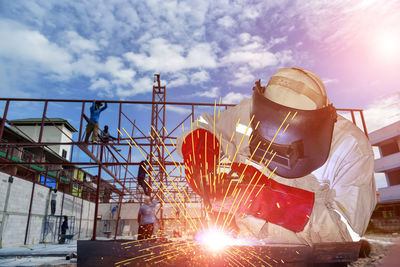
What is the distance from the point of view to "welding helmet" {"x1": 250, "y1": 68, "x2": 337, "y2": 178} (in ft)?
4.05

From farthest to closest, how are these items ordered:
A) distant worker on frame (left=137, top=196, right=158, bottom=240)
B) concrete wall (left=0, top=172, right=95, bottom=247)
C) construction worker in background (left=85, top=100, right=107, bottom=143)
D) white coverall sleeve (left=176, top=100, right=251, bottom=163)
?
1. concrete wall (left=0, top=172, right=95, bottom=247)
2. distant worker on frame (left=137, top=196, right=158, bottom=240)
3. construction worker in background (left=85, top=100, right=107, bottom=143)
4. white coverall sleeve (left=176, top=100, right=251, bottom=163)

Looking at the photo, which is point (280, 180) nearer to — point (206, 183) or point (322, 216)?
point (322, 216)

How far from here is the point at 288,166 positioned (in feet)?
4.29

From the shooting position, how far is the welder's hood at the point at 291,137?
123 centimetres

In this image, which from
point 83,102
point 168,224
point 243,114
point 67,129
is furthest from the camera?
point 67,129

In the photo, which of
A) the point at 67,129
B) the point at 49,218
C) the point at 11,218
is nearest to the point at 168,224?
the point at 49,218

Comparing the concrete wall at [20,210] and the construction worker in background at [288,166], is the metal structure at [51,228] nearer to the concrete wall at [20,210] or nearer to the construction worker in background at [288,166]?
the concrete wall at [20,210]

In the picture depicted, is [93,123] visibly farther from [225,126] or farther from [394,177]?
[394,177]

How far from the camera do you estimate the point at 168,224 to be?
83.4ft

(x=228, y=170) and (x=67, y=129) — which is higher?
(x=67, y=129)

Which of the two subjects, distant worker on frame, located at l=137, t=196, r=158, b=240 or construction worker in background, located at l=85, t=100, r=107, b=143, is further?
distant worker on frame, located at l=137, t=196, r=158, b=240

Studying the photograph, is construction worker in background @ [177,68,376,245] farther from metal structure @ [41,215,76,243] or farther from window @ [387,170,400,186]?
window @ [387,170,400,186]

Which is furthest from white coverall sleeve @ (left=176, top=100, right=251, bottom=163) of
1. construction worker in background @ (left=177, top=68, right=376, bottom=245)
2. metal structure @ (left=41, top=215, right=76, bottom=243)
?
metal structure @ (left=41, top=215, right=76, bottom=243)

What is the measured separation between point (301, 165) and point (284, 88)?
17.4 inches
